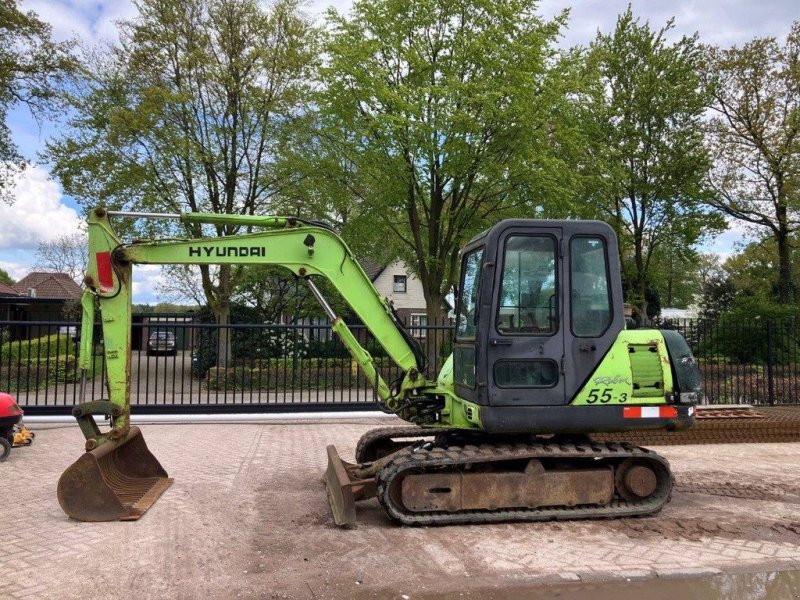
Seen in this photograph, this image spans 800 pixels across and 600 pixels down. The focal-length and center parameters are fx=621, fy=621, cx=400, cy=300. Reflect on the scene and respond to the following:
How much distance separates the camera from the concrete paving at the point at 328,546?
4.42 metres

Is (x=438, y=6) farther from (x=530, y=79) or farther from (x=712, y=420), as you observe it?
(x=712, y=420)

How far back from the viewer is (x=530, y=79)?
54.1 ft

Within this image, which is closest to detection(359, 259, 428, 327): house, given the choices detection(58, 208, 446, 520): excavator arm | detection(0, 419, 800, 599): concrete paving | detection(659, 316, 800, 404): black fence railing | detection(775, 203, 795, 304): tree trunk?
detection(775, 203, 795, 304): tree trunk

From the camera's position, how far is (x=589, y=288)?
594 cm

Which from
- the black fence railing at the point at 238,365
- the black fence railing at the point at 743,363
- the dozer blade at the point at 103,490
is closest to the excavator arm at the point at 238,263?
the dozer blade at the point at 103,490

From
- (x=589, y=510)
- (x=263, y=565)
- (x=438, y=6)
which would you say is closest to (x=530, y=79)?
(x=438, y=6)

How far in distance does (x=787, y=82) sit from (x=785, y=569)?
83.9ft

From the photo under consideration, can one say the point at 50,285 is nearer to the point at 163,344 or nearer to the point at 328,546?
the point at 163,344

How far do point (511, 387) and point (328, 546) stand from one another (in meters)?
2.14

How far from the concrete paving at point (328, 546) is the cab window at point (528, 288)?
1885mm

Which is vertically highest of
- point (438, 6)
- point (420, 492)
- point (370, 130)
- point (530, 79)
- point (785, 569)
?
point (438, 6)

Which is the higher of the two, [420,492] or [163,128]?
[163,128]

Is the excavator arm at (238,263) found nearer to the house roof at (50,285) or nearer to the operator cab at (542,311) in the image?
the operator cab at (542,311)

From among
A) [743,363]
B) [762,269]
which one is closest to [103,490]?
[743,363]
